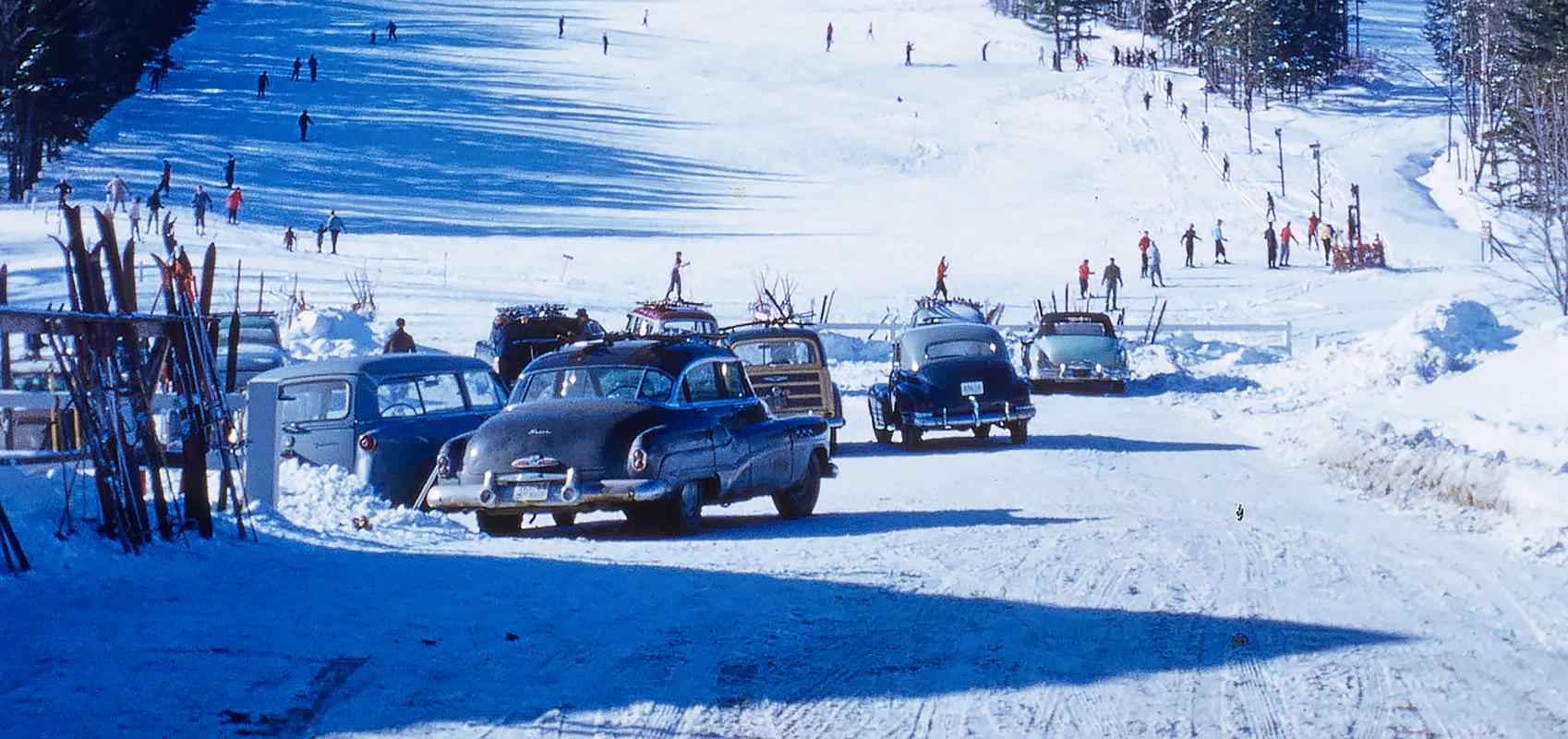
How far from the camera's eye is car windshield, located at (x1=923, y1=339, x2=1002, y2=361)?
23.2 metres

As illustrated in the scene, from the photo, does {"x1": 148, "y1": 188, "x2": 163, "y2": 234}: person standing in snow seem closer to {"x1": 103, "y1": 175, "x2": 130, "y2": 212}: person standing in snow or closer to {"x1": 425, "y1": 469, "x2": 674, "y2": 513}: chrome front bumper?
{"x1": 103, "y1": 175, "x2": 130, "y2": 212}: person standing in snow

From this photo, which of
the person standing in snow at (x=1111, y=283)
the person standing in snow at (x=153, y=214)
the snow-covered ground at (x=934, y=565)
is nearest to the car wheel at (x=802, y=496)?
the snow-covered ground at (x=934, y=565)

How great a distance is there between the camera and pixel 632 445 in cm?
1252

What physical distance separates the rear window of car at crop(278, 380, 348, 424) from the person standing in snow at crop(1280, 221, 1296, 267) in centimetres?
4384

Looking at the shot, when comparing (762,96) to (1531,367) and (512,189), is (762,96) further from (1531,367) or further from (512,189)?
(1531,367)

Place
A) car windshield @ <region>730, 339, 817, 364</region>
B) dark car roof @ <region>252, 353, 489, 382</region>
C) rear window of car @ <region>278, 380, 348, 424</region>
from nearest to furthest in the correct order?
1. rear window of car @ <region>278, 380, 348, 424</region>
2. dark car roof @ <region>252, 353, 489, 382</region>
3. car windshield @ <region>730, 339, 817, 364</region>

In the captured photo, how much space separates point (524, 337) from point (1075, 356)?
10.7 metres

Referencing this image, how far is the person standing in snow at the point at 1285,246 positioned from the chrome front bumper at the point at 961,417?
34.8 metres

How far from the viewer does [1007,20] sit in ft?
432

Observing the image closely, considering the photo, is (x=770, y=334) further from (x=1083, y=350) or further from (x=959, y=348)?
(x=1083, y=350)

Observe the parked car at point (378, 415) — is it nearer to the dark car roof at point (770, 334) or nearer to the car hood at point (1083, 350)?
the dark car roof at point (770, 334)

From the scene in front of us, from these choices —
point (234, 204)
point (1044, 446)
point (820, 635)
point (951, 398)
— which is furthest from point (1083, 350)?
point (234, 204)

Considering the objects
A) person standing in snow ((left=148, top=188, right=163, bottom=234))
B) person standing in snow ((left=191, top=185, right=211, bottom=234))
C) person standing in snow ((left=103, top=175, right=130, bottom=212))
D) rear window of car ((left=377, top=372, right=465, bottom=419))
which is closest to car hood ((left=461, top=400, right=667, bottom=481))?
rear window of car ((left=377, top=372, right=465, bottom=419))

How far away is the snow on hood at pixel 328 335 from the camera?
99.1 ft
